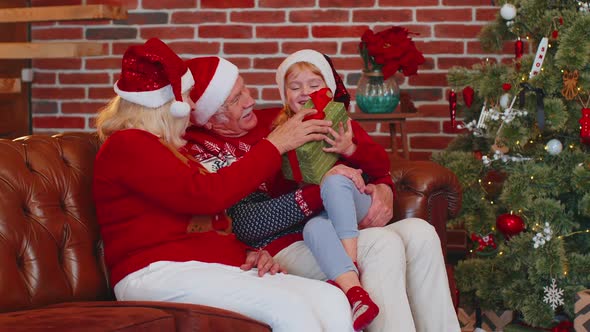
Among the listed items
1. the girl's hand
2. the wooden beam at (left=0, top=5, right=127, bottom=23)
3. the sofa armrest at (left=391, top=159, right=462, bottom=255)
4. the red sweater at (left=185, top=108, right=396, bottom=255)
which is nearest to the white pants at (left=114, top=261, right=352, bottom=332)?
the red sweater at (left=185, top=108, right=396, bottom=255)

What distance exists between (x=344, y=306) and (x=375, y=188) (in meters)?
0.58

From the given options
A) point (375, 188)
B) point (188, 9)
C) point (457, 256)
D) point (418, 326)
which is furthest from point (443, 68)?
point (418, 326)

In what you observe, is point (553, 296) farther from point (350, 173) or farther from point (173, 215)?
point (173, 215)

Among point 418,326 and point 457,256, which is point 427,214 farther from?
point 457,256

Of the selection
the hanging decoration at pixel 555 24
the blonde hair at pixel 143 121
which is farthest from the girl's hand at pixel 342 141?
the hanging decoration at pixel 555 24

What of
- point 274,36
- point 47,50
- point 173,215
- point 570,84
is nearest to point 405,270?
point 173,215

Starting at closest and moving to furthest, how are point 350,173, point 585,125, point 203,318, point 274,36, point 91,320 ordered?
point 91,320, point 203,318, point 350,173, point 585,125, point 274,36

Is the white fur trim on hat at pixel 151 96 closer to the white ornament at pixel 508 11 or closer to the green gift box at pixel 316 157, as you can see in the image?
the green gift box at pixel 316 157

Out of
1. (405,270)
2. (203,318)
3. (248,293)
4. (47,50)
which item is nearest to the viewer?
(203,318)

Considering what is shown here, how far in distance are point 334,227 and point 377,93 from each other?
1299 millimetres

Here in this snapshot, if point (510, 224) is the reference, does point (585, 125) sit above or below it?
above

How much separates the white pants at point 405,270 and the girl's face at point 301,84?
0.49m

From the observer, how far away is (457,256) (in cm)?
432

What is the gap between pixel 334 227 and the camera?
2525 mm
